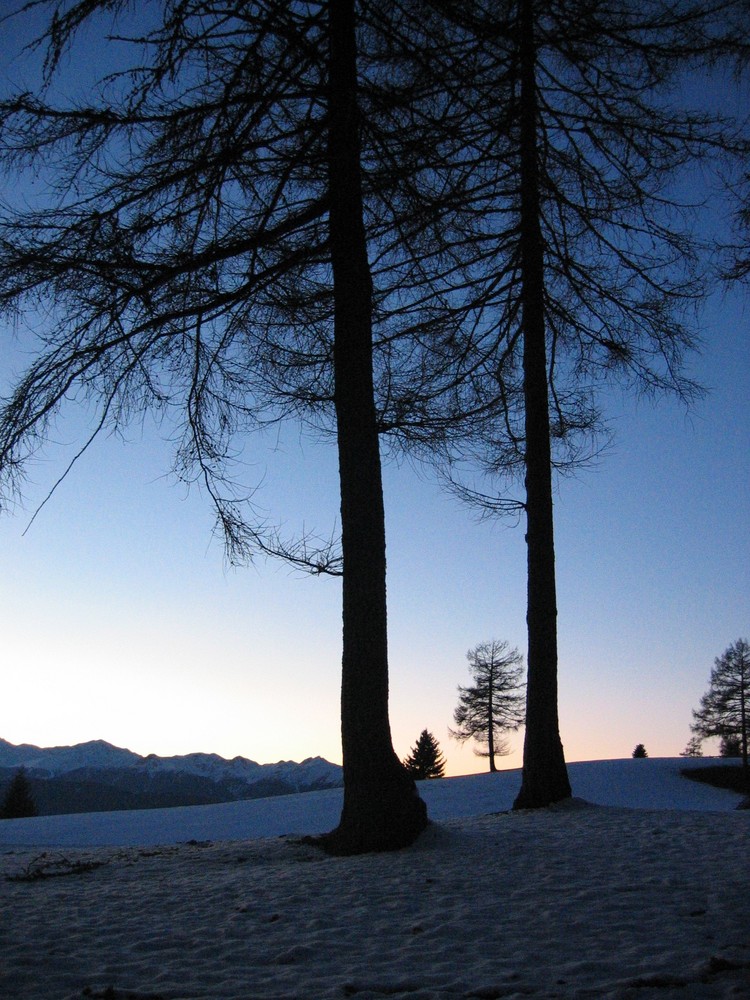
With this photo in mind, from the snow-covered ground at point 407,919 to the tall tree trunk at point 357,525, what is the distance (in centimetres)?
38

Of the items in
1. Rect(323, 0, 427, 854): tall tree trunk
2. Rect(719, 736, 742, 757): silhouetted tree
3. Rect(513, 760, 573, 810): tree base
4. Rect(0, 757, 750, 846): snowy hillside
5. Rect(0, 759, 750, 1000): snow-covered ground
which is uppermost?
Rect(323, 0, 427, 854): tall tree trunk

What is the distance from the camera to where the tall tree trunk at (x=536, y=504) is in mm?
9438

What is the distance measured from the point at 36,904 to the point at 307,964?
8.19ft

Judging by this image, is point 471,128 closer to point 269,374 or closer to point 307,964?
point 269,374

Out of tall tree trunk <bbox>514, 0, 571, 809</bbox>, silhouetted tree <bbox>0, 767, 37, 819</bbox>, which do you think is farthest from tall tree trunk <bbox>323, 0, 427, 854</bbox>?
silhouetted tree <bbox>0, 767, 37, 819</bbox>

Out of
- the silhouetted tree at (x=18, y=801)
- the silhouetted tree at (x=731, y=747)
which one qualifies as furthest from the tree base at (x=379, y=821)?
the silhouetted tree at (x=731, y=747)

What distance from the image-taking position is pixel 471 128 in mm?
8344

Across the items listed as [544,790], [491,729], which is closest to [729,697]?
[491,729]

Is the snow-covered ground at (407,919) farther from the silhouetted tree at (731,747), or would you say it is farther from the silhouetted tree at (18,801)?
the silhouetted tree at (731,747)

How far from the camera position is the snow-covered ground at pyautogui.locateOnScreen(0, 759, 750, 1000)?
2943 mm

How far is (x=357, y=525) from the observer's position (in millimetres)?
6797

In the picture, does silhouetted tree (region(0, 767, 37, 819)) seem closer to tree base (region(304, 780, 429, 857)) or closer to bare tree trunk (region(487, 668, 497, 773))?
bare tree trunk (region(487, 668, 497, 773))

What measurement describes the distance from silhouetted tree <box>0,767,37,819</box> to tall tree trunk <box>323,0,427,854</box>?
35377mm

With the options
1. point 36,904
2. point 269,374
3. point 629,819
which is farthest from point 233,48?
point 629,819
